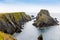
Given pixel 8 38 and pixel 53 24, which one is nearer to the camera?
pixel 8 38

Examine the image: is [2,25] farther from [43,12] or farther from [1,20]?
[43,12]

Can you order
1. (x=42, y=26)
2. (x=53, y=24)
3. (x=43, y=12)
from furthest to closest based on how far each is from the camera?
1. (x=43, y=12)
2. (x=53, y=24)
3. (x=42, y=26)

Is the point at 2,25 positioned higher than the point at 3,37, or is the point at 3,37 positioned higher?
the point at 3,37

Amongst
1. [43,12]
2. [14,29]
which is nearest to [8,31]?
[14,29]

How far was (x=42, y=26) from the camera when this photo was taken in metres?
122

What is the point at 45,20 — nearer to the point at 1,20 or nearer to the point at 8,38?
the point at 1,20

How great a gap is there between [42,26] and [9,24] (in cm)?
3564

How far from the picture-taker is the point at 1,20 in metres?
87.0

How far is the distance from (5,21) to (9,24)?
118 inches

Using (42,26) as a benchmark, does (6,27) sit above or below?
above

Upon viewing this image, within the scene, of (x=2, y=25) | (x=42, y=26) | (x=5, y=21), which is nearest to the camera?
(x=2, y=25)

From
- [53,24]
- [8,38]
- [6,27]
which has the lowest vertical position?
[53,24]

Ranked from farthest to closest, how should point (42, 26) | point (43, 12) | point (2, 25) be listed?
point (43, 12) < point (42, 26) < point (2, 25)

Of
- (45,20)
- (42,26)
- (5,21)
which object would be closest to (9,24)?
(5,21)
